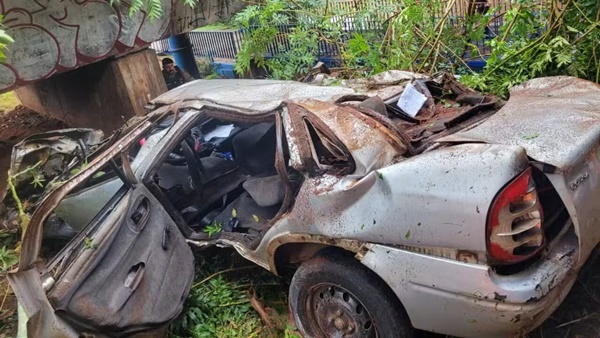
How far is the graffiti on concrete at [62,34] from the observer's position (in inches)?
228

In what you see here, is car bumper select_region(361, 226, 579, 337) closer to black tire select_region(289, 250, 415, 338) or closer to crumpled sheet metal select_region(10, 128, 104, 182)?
black tire select_region(289, 250, 415, 338)

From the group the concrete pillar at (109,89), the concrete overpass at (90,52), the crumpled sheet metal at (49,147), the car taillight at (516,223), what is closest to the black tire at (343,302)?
the car taillight at (516,223)

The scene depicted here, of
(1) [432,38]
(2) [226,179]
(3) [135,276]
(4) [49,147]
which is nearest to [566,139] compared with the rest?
(3) [135,276]

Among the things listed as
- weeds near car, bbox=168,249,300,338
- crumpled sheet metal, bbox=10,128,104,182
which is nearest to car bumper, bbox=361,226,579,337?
weeds near car, bbox=168,249,300,338

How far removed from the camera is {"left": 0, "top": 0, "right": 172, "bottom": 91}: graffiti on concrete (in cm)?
579

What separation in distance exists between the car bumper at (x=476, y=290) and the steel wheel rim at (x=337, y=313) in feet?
1.09

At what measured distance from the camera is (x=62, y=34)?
622 cm

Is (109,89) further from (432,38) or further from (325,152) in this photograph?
(325,152)

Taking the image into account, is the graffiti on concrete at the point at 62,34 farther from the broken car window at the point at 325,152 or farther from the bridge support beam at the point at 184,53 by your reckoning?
the broken car window at the point at 325,152

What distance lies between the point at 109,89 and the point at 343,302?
20.4 feet

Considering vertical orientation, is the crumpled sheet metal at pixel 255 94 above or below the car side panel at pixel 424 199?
above

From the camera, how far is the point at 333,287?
2.47m

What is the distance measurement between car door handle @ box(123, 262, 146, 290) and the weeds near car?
0.60 m

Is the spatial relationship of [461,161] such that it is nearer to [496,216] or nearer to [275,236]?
[496,216]
